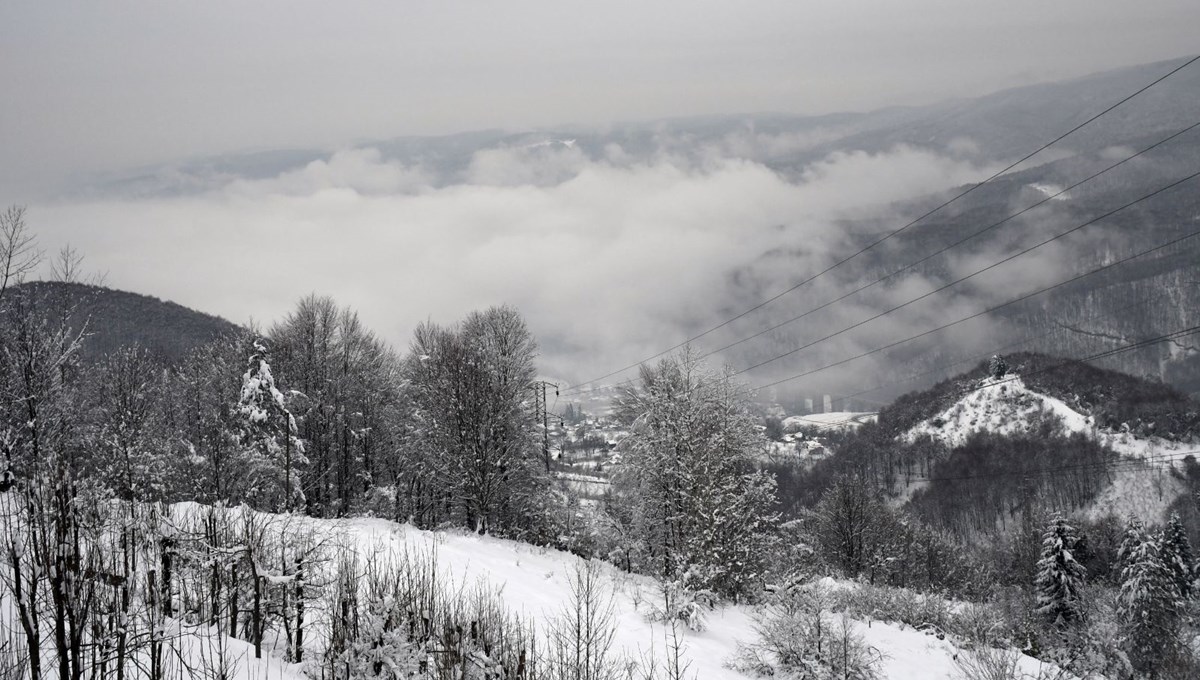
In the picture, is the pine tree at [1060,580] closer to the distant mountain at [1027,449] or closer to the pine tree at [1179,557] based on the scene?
the pine tree at [1179,557]

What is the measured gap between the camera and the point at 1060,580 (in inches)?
1924

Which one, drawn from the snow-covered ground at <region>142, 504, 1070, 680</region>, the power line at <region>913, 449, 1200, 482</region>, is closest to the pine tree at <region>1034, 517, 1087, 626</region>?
the snow-covered ground at <region>142, 504, 1070, 680</region>

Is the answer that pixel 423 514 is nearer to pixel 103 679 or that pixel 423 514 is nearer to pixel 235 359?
pixel 235 359

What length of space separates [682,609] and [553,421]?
27.0m

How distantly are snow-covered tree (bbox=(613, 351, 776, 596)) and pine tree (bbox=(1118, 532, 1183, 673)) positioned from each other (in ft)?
92.0

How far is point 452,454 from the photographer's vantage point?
112 feet

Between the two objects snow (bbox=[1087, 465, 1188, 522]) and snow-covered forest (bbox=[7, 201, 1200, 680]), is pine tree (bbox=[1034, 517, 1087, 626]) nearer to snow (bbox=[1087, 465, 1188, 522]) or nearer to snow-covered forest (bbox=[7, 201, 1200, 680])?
snow-covered forest (bbox=[7, 201, 1200, 680])

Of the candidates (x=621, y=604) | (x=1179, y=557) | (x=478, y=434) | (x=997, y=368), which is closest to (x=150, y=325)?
(x=478, y=434)

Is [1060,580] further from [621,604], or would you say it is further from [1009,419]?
[1009,419]

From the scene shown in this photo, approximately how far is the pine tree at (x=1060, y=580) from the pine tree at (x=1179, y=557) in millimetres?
6515

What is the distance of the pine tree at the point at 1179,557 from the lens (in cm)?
5146

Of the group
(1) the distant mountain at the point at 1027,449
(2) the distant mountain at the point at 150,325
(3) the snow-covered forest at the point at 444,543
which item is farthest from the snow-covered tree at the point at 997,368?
(2) the distant mountain at the point at 150,325

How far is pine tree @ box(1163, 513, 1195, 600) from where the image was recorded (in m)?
51.5

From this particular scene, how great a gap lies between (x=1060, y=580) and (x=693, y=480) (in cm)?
4126
